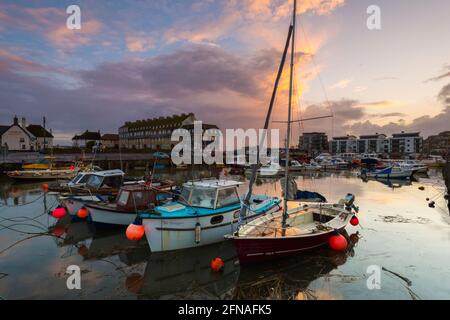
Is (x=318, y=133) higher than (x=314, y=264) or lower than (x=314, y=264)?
higher

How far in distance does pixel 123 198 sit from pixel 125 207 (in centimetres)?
62

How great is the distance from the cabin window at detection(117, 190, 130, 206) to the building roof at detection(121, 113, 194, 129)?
268 ft

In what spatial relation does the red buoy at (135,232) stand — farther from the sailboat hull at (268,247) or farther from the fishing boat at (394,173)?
the fishing boat at (394,173)

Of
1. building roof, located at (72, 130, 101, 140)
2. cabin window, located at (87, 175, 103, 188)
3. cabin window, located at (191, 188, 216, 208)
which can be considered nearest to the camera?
cabin window, located at (191, 188, 216, 208)

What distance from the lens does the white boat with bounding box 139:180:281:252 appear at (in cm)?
1129

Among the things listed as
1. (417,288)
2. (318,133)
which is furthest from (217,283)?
(318,133)

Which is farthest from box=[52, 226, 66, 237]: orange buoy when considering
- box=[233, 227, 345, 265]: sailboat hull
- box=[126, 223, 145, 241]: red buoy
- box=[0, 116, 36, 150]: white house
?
box=[0, 116, 36, 150]: white house

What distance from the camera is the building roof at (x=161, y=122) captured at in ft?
315

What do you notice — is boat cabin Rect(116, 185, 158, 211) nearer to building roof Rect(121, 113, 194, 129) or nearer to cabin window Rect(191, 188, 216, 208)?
cabin window Rect(191, 188, 216, 208)

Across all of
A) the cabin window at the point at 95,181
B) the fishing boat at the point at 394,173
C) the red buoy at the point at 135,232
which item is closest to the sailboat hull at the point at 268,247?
the red buoy at the point at 135,232

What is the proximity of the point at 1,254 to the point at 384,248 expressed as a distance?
59.1 ft

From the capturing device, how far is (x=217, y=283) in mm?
9477

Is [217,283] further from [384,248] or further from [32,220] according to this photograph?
[32,220]
